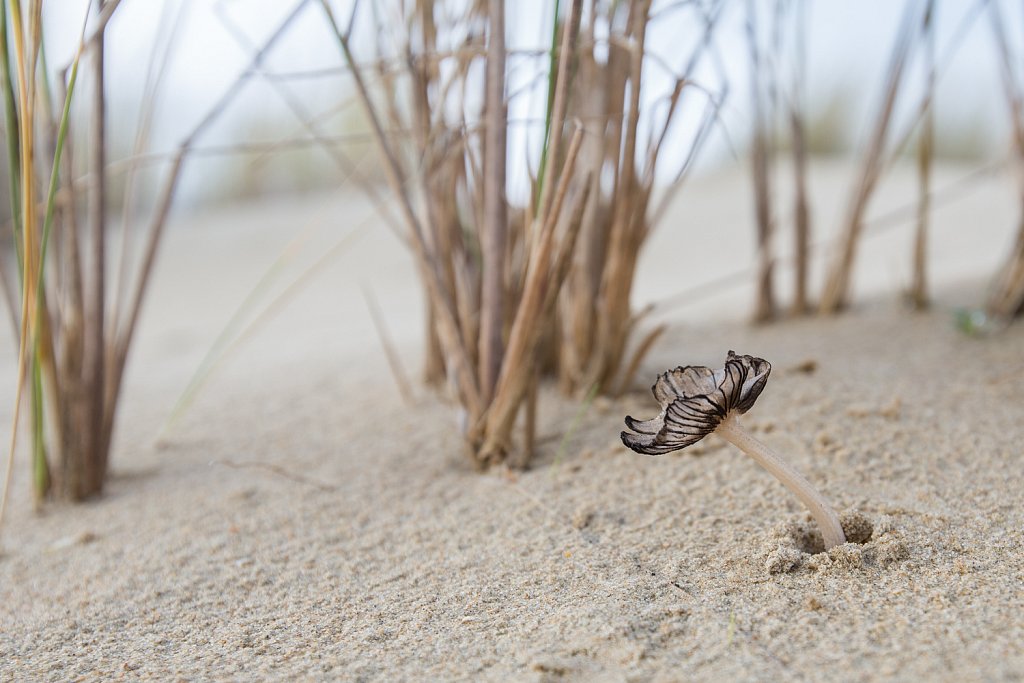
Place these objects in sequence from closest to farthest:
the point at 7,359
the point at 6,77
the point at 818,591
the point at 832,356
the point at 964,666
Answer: the point at 964,666 < the point at 818,591 < the point at 6,77 < the point at 832,356 < the point at 7,359

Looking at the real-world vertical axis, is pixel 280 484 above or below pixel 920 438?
below

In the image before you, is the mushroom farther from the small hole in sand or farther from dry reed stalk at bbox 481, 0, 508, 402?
dry reed stalk at bbox 481, 0, 508, 402

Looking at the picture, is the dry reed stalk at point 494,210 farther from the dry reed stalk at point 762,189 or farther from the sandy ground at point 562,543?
the dry reed stalk at point 762,189

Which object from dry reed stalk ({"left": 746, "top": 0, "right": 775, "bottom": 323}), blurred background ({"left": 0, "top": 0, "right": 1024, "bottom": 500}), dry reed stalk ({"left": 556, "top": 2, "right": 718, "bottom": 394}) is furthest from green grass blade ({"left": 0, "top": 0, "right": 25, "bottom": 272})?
dry reed stalk ({"left": 746, "top": 0, "right": 775, "bottom": 323})

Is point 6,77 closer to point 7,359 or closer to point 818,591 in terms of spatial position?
point 818,591

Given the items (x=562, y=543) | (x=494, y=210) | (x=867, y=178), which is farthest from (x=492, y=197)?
(x=867, y=178)

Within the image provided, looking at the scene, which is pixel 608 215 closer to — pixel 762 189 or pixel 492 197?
pixel 492 197

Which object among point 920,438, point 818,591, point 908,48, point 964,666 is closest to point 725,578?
point 818,591
